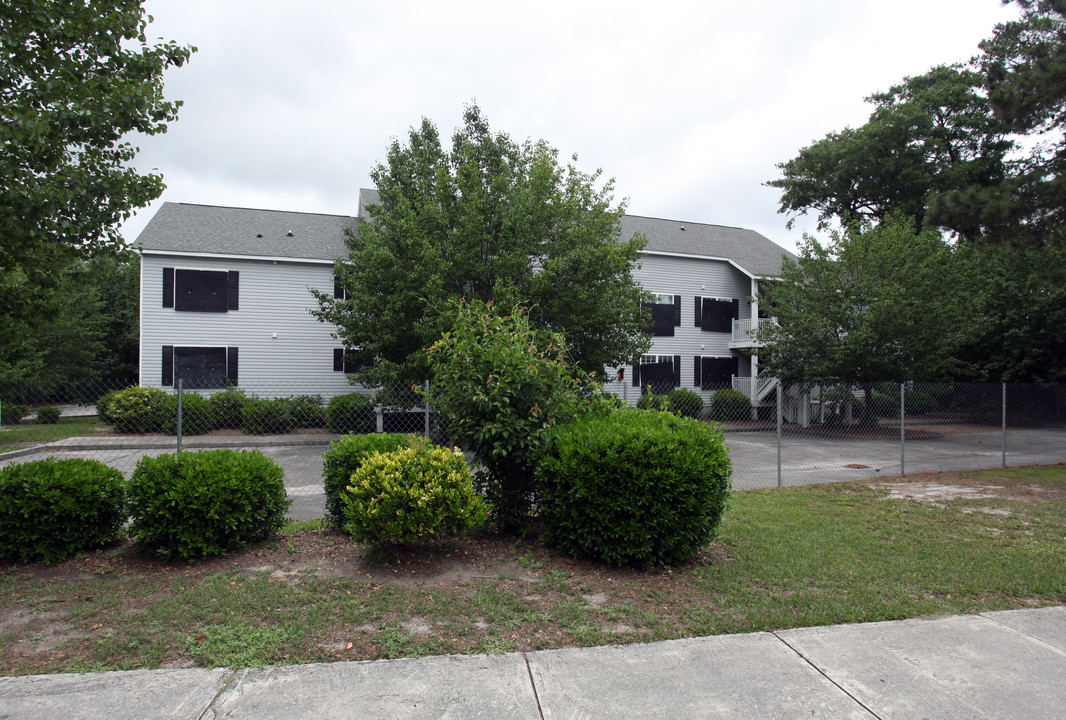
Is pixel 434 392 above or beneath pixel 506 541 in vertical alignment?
above

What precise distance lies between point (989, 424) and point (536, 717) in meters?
19.0

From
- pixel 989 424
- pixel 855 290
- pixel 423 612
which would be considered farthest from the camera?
pixel 855 290

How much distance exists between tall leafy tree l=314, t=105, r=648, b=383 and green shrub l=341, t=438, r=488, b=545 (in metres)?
8.56

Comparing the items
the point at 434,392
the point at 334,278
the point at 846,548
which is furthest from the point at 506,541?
the point at 334,278

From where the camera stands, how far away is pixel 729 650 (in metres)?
3.63

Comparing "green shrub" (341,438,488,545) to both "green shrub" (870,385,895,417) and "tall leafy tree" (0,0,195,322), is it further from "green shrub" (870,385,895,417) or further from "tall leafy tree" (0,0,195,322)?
"green shrub" (870,385,895,417)

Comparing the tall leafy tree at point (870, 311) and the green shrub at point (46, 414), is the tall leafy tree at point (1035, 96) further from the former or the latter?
the green shrub at point (46, 414)

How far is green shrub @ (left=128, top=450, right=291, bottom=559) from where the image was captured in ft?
15.9

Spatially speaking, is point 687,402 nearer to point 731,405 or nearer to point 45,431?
point 731,405

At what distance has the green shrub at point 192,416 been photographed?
1381 centimetres

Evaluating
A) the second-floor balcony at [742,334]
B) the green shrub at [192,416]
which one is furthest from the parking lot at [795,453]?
the second-floor balcony at [742,334]

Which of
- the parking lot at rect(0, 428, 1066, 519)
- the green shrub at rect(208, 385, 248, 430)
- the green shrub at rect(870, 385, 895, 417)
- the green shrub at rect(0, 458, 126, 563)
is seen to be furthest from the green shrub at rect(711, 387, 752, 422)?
the green shrub at rect(0, 458, 126, 563)

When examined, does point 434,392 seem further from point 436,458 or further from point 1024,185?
point 1024,185

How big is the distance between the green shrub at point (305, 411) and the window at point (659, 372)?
11.6 meters
